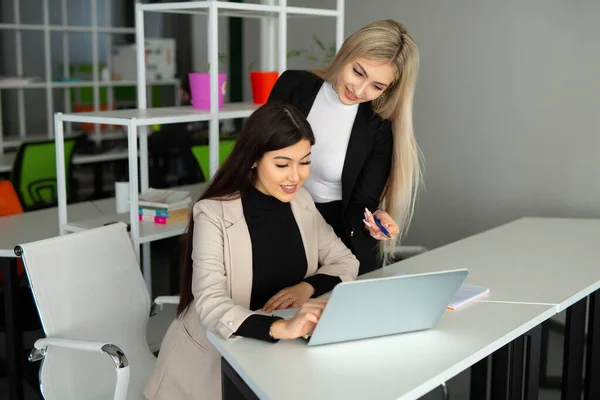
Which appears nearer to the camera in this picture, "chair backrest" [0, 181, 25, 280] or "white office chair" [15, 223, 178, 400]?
"white office chair" [15, 223, 178, 400]

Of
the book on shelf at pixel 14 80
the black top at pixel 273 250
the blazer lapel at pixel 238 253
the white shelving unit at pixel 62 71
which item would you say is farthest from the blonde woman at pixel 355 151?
the white shelving unit at pixel 62 71

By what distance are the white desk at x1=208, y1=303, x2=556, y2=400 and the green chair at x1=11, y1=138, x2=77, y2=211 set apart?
3.51 metres

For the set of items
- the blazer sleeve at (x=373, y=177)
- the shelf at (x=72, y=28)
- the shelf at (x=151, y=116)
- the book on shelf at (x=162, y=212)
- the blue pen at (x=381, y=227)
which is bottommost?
the book on shelf at (x=162, y=212)

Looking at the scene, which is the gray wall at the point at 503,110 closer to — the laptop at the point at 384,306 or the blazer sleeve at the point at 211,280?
the laptop at the point at 384,306

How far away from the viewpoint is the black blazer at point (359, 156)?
250 cm

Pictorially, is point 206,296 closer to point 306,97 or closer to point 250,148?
point 250,148

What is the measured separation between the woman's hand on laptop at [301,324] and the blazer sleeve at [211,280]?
105 millimetres

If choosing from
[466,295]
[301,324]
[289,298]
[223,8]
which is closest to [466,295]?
[466,295]

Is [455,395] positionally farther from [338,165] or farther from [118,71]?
[118,71]

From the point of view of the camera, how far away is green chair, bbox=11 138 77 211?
492cm

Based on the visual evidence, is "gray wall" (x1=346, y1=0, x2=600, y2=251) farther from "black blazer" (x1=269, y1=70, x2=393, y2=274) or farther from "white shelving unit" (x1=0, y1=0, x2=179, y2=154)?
"white shelving unit" (x1=0, y1=0, x2=179, y2=154)

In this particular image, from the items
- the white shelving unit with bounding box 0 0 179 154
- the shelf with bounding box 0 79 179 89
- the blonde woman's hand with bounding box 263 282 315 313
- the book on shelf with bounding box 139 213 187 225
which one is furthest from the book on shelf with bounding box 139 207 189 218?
the white shelving unit with bounding box 0 0 179 154

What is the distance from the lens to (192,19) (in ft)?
25.7

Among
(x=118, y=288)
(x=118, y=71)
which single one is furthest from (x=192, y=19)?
(x=118, y=288)
